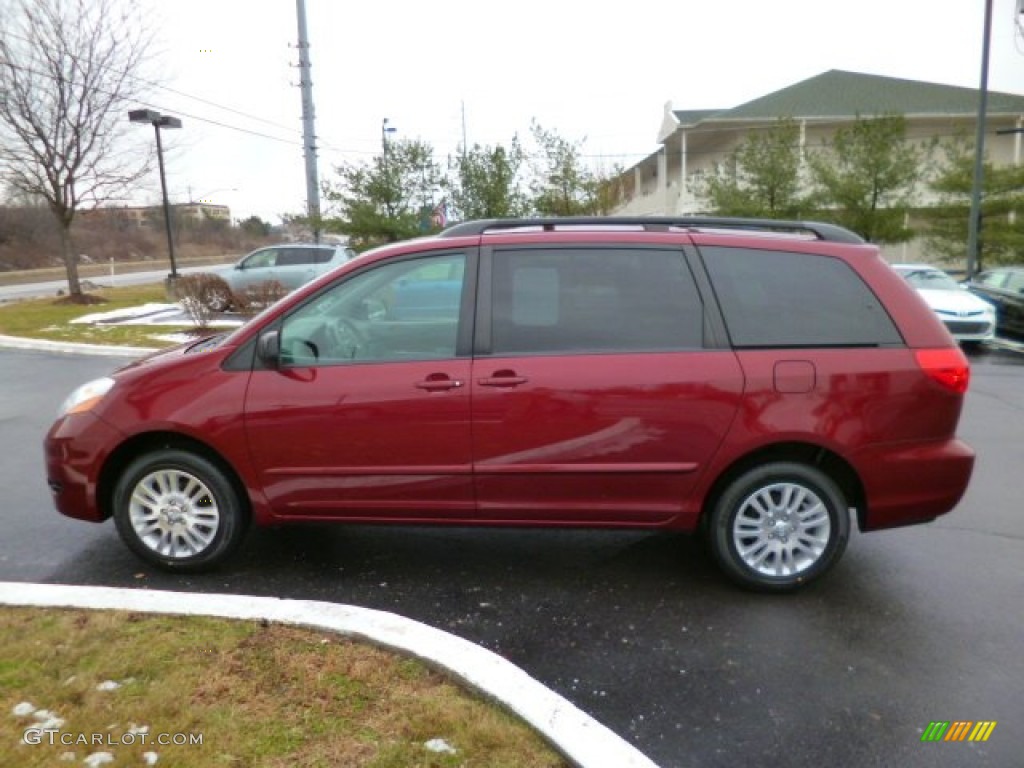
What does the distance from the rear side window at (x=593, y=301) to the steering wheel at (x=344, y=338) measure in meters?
0.71

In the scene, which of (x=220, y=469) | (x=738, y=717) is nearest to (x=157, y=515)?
(x=220, y=469)

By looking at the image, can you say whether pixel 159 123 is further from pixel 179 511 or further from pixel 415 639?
pixel 415 639

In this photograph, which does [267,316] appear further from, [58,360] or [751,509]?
[58,360]

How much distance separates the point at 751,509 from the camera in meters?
3.56

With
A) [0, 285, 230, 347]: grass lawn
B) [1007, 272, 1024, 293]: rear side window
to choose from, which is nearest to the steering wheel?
[0, 285, 230, 347]: grass lawn

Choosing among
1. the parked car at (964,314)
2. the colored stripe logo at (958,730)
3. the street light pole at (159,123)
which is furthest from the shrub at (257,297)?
the colored stripe logo at (958,730)

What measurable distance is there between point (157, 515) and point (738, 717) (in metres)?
2.94

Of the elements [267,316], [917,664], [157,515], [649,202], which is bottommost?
[917,664]

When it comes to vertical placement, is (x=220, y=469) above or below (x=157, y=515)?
above

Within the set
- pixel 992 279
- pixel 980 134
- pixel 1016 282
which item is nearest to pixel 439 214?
pixel 992 279

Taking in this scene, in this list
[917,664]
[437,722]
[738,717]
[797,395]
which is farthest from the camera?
[797,395]

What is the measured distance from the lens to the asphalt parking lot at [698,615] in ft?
8.53

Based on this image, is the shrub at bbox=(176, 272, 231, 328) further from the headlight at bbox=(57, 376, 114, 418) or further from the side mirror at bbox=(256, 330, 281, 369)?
the side mirror at bbox=(256, 330, 281, 369)

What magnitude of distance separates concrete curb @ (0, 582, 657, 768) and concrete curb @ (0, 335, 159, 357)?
8.98 m
